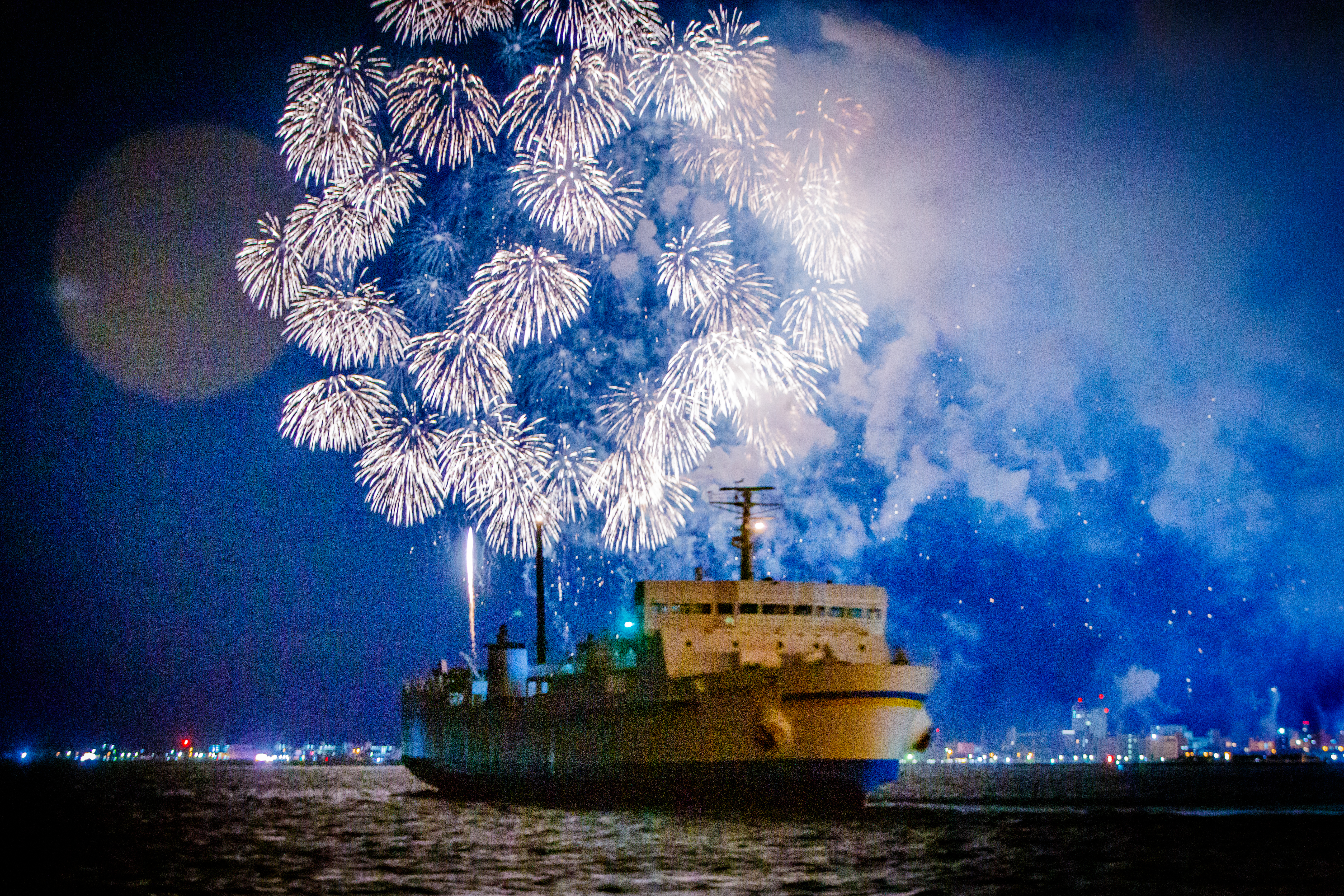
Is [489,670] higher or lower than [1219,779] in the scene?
higher

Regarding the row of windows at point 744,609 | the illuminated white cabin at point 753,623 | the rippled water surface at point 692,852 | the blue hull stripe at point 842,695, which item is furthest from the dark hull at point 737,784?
the row of windows at point 744,609

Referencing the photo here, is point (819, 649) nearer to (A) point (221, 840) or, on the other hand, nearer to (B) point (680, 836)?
(B) point (680, 836)

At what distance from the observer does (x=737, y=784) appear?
4350 centimetres

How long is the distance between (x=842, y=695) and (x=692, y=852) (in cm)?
1168

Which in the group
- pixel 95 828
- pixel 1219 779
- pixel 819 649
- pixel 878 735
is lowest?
pixel 1219 779

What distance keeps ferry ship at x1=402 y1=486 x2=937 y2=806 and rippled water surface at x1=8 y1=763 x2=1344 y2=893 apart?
1.72 meters

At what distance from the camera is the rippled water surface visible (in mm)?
26406

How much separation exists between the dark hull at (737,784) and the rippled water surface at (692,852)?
2.93 ft

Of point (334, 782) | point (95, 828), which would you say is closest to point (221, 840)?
point (95, 828)

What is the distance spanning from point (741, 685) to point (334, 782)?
287 ft

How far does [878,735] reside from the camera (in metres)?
41.7

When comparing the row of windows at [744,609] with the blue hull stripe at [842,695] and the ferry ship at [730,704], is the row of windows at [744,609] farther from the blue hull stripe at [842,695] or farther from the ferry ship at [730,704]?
the blue hull stripe at [842,695]

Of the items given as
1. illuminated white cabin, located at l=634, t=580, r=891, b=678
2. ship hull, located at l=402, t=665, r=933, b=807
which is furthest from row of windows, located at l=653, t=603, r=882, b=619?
ship hull, located at l=402, t=665, r=933, b=807

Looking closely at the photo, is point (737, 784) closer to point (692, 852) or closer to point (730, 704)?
point (730, 704)
